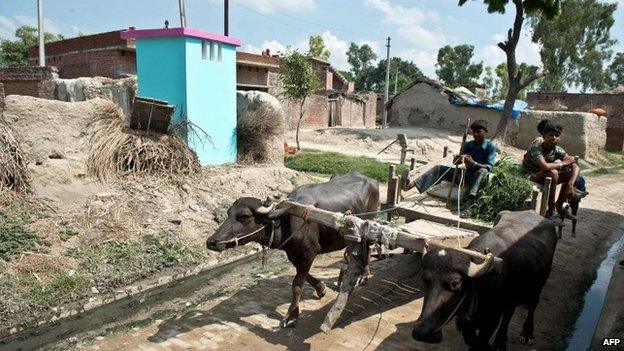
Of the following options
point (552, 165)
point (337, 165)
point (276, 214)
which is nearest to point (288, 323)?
point (276, 214)

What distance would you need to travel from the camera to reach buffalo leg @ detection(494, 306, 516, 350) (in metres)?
4.33

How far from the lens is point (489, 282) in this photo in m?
3.83

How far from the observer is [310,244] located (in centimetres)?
527

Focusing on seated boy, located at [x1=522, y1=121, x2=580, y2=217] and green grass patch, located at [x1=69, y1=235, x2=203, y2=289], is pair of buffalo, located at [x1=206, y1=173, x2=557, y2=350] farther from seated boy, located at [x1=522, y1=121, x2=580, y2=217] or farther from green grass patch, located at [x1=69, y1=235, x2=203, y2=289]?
green grass patch, located at [x1=69, y1=235, x2=203, y2=289]

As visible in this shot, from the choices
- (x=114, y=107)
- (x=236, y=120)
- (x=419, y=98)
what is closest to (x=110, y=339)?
(x=114, y=107)

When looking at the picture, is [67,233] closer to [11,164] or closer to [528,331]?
[11,164]

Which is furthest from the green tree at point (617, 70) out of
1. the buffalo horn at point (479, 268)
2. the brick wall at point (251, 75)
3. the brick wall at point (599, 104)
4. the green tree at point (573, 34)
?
the buffalo horn at point (479, 268)

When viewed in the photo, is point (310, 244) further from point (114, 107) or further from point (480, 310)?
point (114, 107)

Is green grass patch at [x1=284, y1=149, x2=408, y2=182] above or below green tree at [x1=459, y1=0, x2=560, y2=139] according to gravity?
below

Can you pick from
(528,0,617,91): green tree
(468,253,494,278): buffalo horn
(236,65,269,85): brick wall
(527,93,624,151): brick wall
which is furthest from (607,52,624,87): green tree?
(468,253,494,278): buffalo horn

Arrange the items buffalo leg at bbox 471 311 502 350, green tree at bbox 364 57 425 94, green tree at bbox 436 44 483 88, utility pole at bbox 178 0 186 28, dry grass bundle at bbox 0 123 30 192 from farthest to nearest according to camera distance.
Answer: green tree at bbox 364 57 425 94
green tree at bbox 436 44 483 88
utility pole at bbox 178 0 186 28
dry grass bundle at bbox 0 123 30 192
buffalo leg at bbox 471 311 502 350

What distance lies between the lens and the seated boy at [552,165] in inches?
252

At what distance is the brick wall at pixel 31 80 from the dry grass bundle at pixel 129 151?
28.3 ft

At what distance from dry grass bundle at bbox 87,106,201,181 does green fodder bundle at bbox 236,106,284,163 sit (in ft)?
8.58
